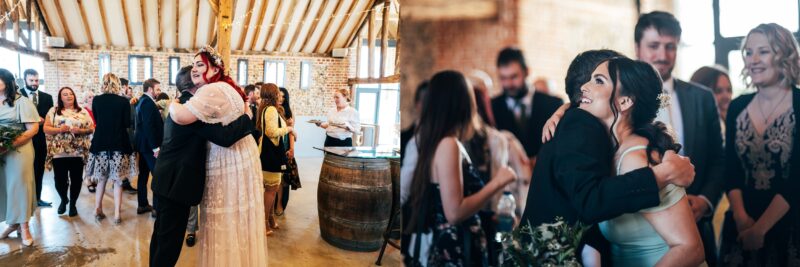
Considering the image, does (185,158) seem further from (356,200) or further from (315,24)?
(315,24)

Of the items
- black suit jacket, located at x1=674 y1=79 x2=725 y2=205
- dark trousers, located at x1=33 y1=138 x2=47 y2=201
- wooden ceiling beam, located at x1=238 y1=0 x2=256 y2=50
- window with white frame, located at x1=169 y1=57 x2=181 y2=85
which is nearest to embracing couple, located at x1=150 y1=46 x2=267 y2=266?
black suit jacket, located at x1=674 y1=79 x2=725 y2=205

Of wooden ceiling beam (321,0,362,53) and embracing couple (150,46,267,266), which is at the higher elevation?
wooden ceiling beam (321,0,362,53)

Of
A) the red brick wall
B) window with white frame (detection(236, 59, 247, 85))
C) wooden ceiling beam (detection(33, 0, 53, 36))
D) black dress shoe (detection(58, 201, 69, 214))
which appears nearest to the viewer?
black dress shoe (detection(58, 201, 69, 214))

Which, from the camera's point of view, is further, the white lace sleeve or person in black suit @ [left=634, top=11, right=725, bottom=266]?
the white lace sleeve

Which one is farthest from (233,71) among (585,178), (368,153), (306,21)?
(585,178)

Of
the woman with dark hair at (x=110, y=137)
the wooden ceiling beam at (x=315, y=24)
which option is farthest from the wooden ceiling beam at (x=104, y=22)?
the woman with dark hair at (x=110, y=137)

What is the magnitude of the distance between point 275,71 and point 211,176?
9.37 meters

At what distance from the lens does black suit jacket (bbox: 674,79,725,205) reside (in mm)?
1778

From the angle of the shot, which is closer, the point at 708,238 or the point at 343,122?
the point at 708,238

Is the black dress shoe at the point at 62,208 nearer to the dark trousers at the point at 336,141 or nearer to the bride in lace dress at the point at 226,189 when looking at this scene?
the dark trousers at the point at 336,141

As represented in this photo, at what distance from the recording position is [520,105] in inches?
68.4

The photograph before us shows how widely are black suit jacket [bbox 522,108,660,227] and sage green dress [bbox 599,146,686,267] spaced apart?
0.13ft

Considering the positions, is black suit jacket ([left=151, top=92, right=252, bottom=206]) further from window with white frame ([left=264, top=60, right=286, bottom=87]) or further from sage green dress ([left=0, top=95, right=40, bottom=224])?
window with white frame ([left=264, top=60, right=286, bottom=87])

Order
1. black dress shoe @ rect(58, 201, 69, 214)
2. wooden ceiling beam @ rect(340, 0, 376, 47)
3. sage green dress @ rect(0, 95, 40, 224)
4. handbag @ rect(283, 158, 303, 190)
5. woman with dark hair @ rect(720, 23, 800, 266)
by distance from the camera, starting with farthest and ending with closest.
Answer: wooden ceiling beam @ rect(340, 0, 376, 47)
black dress shoe @ rect(58, 201, 69, 214)
handbag @ rect(283, 158, 303, 190)
sage green dress @ rect(0, 95, 40, 224)
woman with dark hair @ rect(720, 23, 800, 266)
